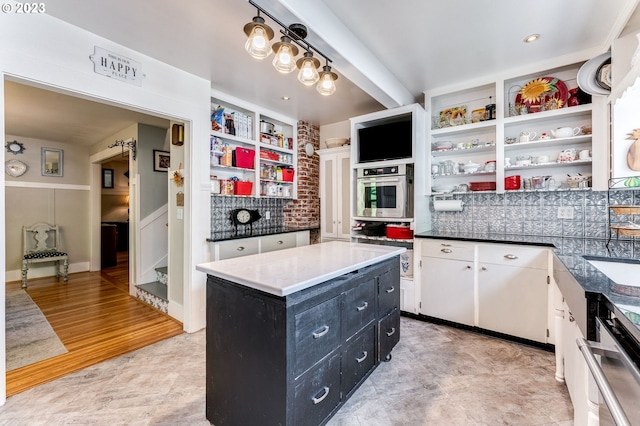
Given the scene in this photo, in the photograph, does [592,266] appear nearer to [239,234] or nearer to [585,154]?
[585,154]

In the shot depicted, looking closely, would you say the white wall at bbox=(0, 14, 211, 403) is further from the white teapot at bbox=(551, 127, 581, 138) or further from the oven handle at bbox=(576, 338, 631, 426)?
the white teapot at bbox=(551, 127, 581, 138)

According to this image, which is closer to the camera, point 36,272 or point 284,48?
point 284,48

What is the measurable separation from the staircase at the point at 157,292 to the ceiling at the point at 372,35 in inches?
94.4

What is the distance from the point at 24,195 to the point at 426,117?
6574mm

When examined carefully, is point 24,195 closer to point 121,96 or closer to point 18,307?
point 18,307

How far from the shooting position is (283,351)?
1273mm

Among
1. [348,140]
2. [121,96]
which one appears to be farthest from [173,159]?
[348,140]

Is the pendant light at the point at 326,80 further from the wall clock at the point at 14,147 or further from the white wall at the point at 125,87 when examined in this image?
the wall clock at the point at 14,147

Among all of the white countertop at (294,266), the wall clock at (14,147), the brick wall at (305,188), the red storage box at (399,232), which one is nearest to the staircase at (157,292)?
the brick wall at (305,188)

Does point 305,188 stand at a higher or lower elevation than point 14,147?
lower

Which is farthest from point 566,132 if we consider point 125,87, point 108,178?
point 108,178

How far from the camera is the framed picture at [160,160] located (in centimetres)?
430

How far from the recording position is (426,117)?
337 cm

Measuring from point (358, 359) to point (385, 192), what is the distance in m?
2.05
